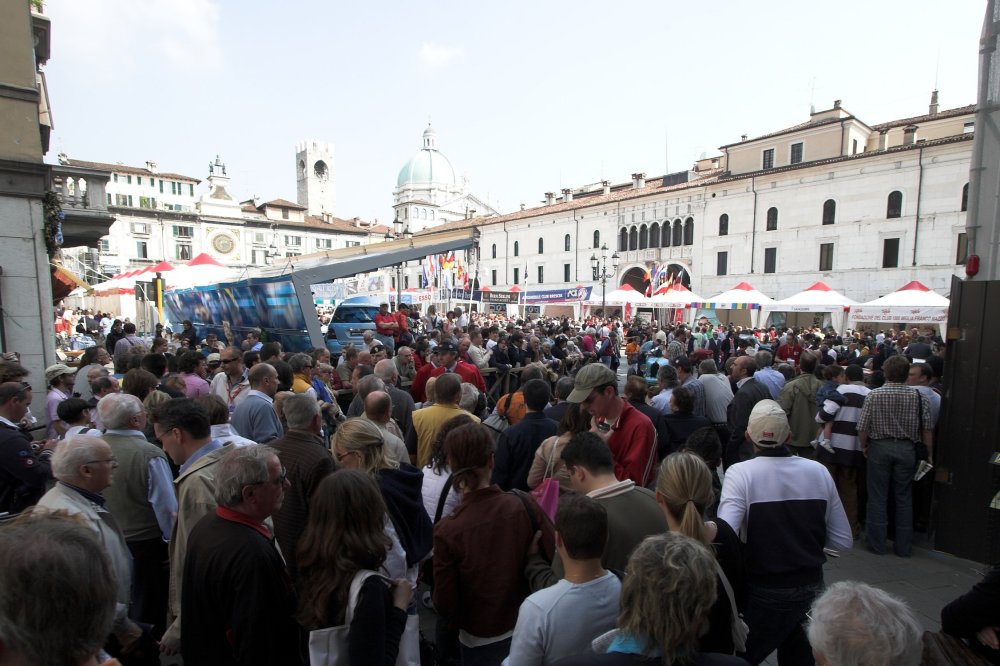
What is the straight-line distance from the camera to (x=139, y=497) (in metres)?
3.28

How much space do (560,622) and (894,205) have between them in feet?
132

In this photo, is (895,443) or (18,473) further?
(895,443)

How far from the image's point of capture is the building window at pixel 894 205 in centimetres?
3209

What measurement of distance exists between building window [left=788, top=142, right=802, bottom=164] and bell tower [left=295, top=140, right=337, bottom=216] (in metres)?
64.6

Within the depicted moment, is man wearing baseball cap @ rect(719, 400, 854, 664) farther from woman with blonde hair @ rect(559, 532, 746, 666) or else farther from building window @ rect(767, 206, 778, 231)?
building window @ rect(767, 206, 778, 231)

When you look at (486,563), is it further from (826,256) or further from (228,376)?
(826,256)

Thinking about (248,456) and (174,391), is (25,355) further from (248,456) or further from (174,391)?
(248,456)

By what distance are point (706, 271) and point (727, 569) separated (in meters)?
42.0

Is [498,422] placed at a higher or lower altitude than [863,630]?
lower

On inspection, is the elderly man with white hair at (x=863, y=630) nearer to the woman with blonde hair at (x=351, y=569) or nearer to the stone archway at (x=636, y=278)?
the woman with blonde hair at (x=351, y=569)

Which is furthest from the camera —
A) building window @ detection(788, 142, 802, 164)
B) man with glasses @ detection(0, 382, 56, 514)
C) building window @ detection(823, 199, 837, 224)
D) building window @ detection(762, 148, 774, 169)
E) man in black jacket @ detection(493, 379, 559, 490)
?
building window @ detection(762, 148, 774, 169)

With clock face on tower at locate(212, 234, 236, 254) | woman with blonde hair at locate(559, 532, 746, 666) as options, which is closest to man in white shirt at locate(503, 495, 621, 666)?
woman with blonde hair at locate(559, 532, 746, 666)

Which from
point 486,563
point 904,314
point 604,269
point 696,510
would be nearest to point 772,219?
point 604,269

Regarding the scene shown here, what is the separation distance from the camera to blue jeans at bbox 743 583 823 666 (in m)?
2.77
